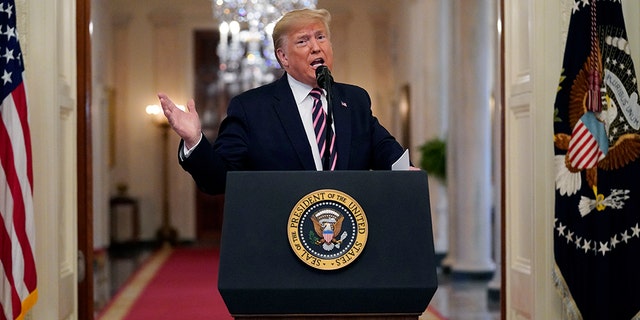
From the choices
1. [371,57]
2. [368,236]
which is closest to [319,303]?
[368,236]

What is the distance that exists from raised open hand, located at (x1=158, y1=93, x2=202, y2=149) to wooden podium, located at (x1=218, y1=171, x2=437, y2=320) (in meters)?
0.33

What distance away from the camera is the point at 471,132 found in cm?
1151

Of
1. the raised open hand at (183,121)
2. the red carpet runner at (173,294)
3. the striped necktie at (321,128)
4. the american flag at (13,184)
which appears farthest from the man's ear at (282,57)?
the red carpet runner at (173,294)

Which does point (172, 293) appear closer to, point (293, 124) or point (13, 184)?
point (13, 184)

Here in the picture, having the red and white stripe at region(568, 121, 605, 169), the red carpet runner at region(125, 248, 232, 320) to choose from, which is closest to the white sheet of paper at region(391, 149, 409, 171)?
the red and white stripe at region(568, 121, 605, 169)

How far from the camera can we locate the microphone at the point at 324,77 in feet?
9.70

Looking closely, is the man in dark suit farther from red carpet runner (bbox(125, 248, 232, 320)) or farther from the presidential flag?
red carpet runner (bbox(125, 248, 232, 320))

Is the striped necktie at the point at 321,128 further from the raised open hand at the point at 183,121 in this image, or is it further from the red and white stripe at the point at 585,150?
the red and white stripe at the point at 585,150

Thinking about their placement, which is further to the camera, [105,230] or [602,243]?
[105,230]

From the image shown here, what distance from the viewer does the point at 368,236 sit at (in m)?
2.58

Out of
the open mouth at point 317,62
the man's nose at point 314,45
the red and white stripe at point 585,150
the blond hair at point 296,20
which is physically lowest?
the red and white stripe at point 585,150

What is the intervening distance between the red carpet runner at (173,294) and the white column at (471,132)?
2.57 meters

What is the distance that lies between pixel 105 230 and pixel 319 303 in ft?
44.7

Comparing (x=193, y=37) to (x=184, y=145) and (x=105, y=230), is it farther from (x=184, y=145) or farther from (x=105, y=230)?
(x=184, y=145)
